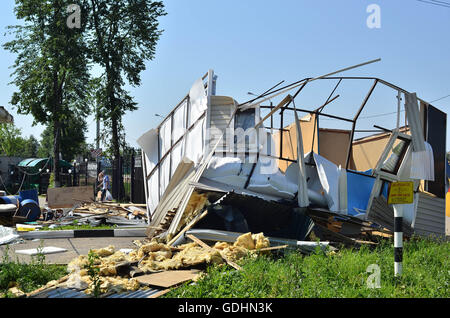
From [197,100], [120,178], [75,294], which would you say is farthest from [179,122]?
[120,178]

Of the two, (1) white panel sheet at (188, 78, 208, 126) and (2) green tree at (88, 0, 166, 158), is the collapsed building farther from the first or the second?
(2) green tree at (88, 0, 166, 158)

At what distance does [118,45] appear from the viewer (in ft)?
72.0

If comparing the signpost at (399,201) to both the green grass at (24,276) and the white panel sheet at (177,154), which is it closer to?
the green grass at (24,276)

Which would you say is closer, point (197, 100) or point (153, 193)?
point (197, 100)

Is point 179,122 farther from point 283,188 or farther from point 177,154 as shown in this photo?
point 283,188

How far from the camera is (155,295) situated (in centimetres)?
462

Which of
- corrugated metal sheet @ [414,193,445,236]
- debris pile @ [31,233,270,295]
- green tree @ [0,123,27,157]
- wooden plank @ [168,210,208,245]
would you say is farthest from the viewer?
green tree @ [0,123,27,157]

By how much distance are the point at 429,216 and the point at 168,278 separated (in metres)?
6.79

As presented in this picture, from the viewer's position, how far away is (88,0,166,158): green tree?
2169 cm

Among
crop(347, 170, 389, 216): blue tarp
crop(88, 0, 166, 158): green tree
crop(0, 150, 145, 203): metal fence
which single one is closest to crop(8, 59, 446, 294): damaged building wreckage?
crop(347, 170, 389, 216): blue tarp

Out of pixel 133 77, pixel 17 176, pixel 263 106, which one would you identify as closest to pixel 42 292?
pixel 263 106

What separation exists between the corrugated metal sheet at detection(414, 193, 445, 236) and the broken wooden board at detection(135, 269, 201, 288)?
5849 mm

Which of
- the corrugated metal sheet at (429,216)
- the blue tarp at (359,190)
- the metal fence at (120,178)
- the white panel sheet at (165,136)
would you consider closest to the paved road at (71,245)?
the white panel sheet at (165,136)

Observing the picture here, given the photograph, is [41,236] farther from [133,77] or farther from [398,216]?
[133,77]
